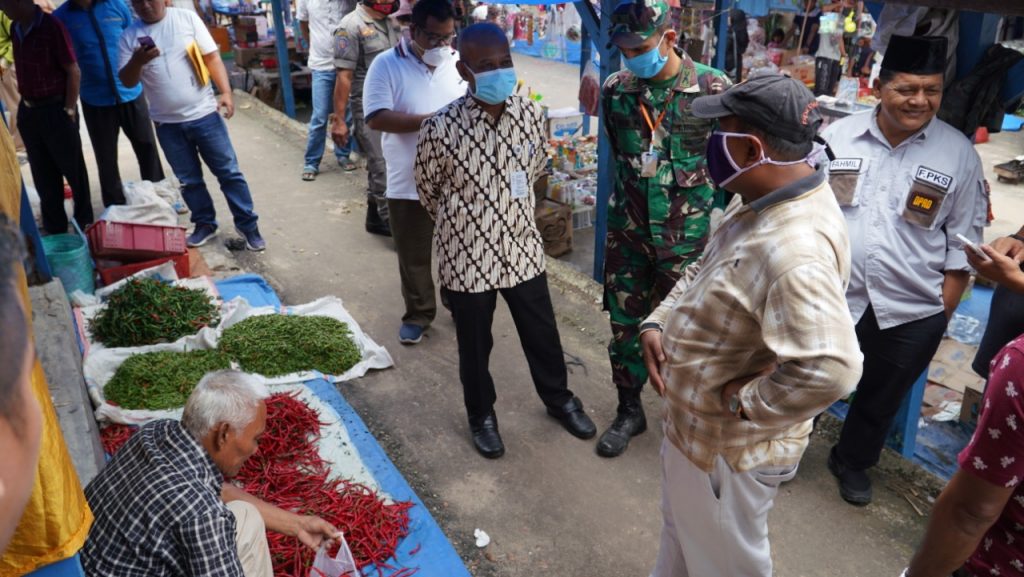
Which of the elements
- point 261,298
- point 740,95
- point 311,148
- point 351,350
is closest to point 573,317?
point 351,350

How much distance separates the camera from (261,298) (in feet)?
17.1

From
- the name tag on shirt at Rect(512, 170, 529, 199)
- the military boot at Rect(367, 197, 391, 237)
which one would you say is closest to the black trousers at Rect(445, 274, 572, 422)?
the name tag on shirt at Rect(512, 170, 529, 199)

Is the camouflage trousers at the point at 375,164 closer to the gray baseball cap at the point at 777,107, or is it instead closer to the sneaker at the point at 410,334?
the sneaker at the point at 410,334

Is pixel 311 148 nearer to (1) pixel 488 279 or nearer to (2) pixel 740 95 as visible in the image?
(1) pixel 488 279

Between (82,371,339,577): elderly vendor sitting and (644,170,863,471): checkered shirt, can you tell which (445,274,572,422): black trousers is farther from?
(644,170,863,471): checkered shirt

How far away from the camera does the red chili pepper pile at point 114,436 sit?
3.62m

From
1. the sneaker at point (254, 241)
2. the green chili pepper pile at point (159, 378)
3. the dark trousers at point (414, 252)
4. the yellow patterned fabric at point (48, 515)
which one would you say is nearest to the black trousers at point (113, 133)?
the sneaker at point (254, 241)

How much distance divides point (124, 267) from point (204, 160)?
41.2 inches

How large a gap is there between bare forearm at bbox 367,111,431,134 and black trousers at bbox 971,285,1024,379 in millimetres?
3003

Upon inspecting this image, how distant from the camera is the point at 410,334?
15.7ft

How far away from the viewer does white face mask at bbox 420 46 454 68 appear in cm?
433

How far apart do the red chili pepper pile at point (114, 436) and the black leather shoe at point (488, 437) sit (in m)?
1.72

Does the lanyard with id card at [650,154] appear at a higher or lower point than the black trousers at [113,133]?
higher

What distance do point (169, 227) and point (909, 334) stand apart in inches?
183
